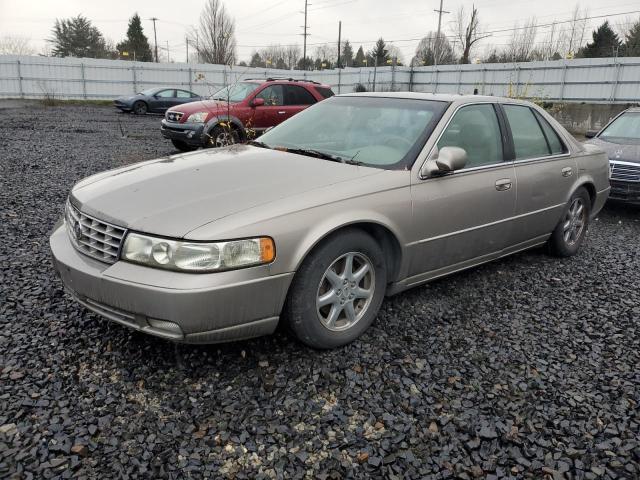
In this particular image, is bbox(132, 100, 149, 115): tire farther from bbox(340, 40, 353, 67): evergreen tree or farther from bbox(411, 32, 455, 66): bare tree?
bbox(340, 40, 353, 67): evergreen tree

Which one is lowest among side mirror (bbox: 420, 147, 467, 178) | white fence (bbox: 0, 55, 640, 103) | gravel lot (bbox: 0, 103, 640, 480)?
gravel lot (bbox: 0, 103, 640, 480)

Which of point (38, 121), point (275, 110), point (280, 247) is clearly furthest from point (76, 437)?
point (38, 121)

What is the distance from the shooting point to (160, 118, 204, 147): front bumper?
10148mm

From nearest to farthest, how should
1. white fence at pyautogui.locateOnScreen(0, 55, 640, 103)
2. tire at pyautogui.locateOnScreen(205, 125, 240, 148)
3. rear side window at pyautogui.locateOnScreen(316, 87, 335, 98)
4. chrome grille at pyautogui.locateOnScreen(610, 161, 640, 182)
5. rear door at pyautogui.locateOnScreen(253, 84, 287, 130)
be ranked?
chrome grille at pyautogui.locateOnScreen(610, 161, 640, 182), tire at pyautogui.locateOnScreen(205, 125, 240, 148), rear door at pyautogui.locateOnScreen(253, 84, 287, 130), rear side window at pyautogui.locateOnScreen(316, 87, 335, 98), white fence at pyautogui.locateOnScreen(0, 55, 640, 103)

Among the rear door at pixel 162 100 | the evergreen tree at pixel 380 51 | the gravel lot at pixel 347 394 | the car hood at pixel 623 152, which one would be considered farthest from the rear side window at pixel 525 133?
the evergreen tree at pixel 380 51

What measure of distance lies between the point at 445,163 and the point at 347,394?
63.1 inches

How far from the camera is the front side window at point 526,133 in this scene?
4297 millimetres

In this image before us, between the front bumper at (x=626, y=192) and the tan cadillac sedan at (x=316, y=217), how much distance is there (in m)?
2.79

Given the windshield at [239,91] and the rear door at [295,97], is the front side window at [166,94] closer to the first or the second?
the windshield at [239,91]

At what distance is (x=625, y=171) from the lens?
683 centimetres

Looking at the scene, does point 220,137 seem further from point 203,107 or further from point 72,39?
point 72,39

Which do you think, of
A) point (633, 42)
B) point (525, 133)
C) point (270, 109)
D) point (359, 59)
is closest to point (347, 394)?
point (525, 133)

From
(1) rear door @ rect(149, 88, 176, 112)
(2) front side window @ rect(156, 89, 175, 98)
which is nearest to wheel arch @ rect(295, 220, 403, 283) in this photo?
(1) rear door @ rect(149, 88, 176, 112)

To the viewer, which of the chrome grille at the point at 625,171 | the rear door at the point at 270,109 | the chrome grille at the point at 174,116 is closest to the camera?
the chrome grille at the point at 625,171
